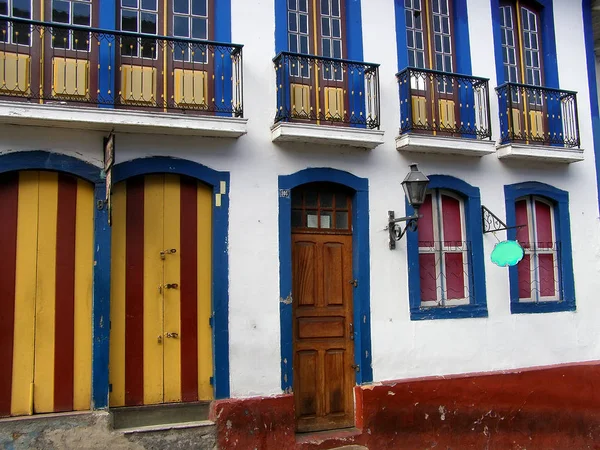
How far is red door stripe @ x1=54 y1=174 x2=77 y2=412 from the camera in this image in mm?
6723

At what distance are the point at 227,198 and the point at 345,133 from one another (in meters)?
1.69

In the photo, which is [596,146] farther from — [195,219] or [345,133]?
[195,219]

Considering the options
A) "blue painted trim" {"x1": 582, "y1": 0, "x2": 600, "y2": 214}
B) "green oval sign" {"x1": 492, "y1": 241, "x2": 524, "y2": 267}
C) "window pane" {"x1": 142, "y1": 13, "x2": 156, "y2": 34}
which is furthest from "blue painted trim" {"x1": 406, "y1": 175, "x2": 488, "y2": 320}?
"window pane" {"x1": 142, "y1": 13, "x2": 156, "y2": 34}

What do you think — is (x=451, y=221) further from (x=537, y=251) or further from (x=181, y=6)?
(x=181, y=6)

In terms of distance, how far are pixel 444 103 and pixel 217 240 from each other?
3.88 metres

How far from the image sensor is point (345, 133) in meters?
7.82

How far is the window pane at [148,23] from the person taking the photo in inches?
301

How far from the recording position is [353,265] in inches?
321

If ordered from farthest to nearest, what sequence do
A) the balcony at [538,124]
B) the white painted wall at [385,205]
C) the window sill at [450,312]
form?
the balcony at [538,124], the window sill at [450,312], the white painted wall at [385,205]

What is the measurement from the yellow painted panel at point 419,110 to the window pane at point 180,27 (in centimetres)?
319

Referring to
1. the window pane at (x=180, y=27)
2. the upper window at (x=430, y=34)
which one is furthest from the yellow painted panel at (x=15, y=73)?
the upper window at (x=430, y=34)

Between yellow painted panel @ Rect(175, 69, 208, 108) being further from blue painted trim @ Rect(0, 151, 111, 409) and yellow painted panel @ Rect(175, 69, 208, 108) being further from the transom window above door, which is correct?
the transom window above door

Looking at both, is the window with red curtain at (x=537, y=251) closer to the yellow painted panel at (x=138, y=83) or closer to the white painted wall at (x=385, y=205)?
the white painted wall at (x=385, y=205)

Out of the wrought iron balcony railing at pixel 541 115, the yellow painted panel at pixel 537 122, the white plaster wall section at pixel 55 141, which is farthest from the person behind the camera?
the yellow painted panel at pixel 537 122
